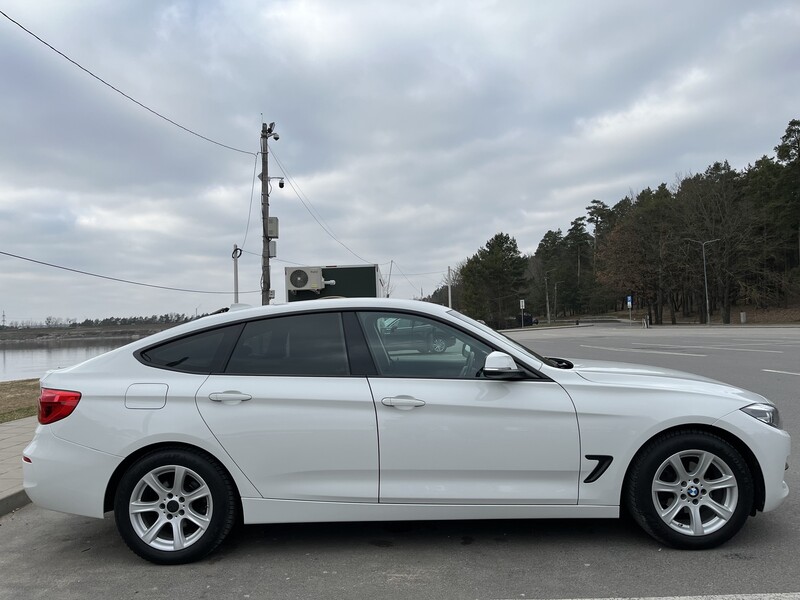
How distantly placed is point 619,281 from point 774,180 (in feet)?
63.4

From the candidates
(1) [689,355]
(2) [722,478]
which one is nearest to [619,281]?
(1) [689,355]

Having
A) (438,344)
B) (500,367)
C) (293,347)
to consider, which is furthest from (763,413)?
(293,347)

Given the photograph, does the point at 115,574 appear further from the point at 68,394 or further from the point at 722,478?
the point at 722,478

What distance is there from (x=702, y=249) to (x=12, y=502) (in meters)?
56.5

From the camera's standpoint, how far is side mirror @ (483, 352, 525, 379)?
322 cm

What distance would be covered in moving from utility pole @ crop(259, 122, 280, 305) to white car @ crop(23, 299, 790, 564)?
47.6ft

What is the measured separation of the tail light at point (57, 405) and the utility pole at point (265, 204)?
14359 millimetres

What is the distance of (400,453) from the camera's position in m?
3.23

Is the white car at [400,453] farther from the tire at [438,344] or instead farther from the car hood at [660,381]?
the tire at [438,344]

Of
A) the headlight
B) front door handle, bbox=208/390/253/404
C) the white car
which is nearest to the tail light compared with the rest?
the white car

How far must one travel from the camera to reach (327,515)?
3.28 metres

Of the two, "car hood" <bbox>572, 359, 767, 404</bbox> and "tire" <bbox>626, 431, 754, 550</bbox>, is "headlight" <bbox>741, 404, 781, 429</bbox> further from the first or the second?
"tire" <bbox>626, 431, 754, 550</bbox>

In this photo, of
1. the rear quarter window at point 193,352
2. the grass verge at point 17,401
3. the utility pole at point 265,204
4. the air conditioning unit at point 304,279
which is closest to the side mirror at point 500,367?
the rear quarter window at point 193,352

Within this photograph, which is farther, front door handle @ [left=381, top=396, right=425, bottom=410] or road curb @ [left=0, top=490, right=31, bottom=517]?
road curb @ [left=0, top=490, right=31, bottom=517]
